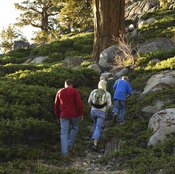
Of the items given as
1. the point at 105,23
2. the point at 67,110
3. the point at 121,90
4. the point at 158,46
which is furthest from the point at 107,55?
the point at 67,110

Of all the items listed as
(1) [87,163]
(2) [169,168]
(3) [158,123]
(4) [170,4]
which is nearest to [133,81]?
(3) [158,123]

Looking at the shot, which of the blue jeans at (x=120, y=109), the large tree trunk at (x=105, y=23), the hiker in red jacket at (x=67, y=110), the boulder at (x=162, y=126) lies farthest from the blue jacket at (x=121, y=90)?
the large tree trunk at (x=105, y=23)

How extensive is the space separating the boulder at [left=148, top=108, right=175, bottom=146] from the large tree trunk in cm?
1109

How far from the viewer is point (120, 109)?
12.6m

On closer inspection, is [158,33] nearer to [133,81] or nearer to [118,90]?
[133,81]

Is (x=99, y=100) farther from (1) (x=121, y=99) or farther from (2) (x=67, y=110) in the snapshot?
(1) (x=121, y=99)

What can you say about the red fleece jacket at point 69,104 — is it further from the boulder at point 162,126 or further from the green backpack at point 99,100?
the boulder at point 162,126

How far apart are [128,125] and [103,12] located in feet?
35.1

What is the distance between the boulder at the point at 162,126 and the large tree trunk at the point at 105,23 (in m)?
11.1

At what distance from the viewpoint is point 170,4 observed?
3177 cm

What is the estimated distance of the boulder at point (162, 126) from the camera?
959cm

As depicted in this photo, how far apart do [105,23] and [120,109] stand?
9.48m

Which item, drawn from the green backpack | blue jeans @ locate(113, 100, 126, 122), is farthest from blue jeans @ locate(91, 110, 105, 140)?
blue jeans @ locate(113, 100, 126, 122)

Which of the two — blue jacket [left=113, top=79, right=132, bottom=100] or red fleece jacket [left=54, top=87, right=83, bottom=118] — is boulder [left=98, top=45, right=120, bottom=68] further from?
red fleece jacket [left=54, top=87, right=83, bottom=118]
